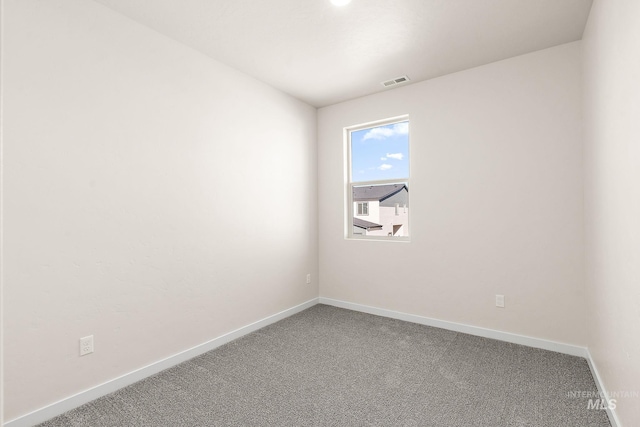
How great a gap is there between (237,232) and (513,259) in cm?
260

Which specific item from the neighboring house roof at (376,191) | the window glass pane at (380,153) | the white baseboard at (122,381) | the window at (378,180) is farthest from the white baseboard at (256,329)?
the window glass pane at (380,153)

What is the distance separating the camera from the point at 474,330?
321 cm

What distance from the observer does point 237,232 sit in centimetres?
322

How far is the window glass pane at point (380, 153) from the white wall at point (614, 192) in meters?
1.68

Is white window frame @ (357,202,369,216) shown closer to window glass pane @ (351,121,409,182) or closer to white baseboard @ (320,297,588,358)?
window glass pane @ (351,121,409,182)

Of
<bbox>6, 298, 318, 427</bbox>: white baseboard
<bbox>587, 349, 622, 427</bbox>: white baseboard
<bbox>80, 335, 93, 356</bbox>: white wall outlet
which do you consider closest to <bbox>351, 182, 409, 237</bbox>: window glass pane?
<bbox>6, 298, 318, 427</bbox>: white baseboard

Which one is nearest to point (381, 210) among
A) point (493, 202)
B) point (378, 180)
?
point (378, 180)

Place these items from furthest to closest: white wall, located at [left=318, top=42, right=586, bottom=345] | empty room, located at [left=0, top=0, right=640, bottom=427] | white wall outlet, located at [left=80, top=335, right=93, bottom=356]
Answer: white wall, located at [left=318, top=42, right=586, bottom=345]
white wall outlet, located at [left=80, top=335, right=93, bottom=356]
empty room, located at [left=0, top=0, right=640, bottom=427]

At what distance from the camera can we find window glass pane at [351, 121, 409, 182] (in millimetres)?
3779

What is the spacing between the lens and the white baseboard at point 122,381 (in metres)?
1.94

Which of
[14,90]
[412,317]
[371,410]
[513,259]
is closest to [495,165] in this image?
[513,259]

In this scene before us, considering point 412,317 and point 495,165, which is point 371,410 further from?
point 495,165

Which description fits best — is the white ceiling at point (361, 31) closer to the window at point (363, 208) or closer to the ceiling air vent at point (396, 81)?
the ceiling air vent at point (396, 81)

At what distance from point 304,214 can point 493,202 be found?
2086 millimetres
